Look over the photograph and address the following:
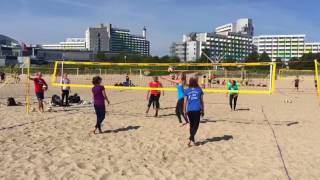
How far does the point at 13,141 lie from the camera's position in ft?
27.2

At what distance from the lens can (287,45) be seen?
154m

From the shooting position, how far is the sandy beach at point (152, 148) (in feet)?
20.9

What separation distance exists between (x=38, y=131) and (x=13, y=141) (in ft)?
3.98

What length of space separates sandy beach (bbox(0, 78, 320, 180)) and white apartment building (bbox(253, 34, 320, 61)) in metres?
144

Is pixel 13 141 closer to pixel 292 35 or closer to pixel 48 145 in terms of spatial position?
pixel 48 145

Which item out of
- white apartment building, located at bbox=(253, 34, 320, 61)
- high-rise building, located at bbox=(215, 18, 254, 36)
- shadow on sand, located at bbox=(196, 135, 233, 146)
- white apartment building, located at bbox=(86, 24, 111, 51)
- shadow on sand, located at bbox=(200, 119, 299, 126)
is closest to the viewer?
shadow on sand, located at bbox=(196, 135, 233, 146)

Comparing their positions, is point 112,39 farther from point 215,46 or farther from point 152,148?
point 152,148

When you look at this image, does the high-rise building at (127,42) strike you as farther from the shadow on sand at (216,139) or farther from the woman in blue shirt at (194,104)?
the woman in blue shirt at (194,104)

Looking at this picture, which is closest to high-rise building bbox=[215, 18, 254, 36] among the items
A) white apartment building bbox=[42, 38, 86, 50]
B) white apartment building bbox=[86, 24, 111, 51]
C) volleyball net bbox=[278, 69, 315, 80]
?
white apartment building bbox=[86, 24, 111, 51]

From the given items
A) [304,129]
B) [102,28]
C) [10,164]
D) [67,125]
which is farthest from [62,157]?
[102,28]

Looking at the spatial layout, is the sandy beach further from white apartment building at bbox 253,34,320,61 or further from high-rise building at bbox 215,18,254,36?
high-rise building at bbox 215,18,254,36

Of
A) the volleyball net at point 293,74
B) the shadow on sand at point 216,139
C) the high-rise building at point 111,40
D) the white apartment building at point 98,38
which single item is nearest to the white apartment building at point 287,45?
the high-rise building at point 111,40

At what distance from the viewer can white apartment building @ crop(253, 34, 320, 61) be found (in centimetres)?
15212

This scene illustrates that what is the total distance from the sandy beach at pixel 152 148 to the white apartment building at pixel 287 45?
144 meters
